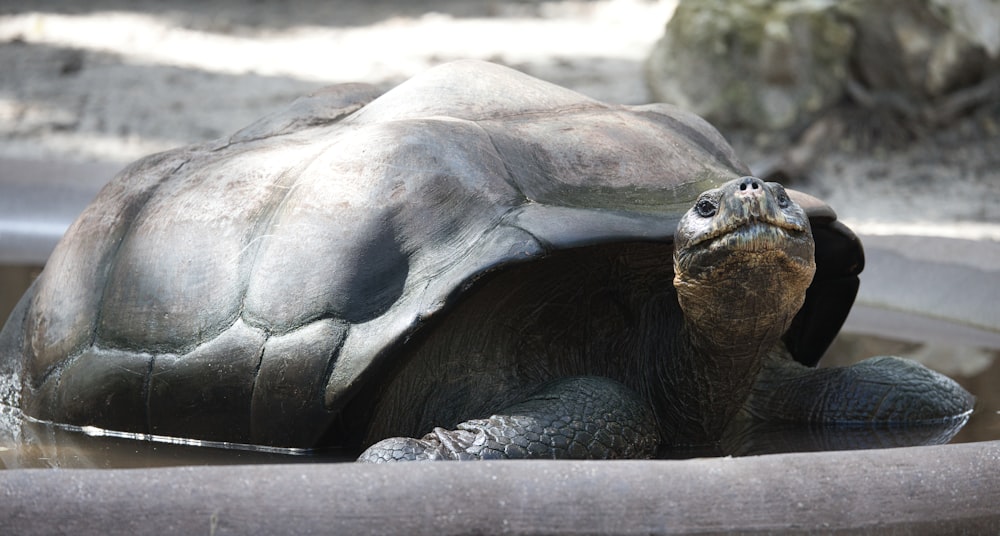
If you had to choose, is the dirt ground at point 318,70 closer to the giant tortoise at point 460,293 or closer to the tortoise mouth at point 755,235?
the giant tortoise at point 460,293

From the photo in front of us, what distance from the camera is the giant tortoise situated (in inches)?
103

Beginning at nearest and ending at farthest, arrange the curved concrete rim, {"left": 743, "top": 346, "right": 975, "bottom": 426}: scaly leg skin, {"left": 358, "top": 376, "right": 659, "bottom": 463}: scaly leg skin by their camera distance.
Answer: the curved concrete rim, {"left": 358, "top": 376, "right": 659, "bottom": 463}: scaly leg skin, {"left": 743, "top": 346, "right": 975, "bottom": 426}: scaly leg skin

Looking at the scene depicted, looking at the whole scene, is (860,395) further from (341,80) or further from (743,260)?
(341,80)

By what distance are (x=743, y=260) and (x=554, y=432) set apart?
1.71 ft

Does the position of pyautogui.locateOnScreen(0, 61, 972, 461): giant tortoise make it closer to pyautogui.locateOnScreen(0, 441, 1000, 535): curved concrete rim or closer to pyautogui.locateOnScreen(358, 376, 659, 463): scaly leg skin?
pyautogui.locateOnScreen(358, 376, 659, 463): scaly leg skin

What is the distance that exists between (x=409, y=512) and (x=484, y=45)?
787cm

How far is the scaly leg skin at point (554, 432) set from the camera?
8.22 feet

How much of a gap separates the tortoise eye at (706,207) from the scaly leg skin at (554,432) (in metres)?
0.45

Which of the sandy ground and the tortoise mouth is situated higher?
the tortoise mouth

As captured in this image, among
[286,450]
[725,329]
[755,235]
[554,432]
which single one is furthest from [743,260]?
[286,450]

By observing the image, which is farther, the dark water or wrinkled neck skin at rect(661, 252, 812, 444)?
the dark water

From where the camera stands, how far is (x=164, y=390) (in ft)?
9.82

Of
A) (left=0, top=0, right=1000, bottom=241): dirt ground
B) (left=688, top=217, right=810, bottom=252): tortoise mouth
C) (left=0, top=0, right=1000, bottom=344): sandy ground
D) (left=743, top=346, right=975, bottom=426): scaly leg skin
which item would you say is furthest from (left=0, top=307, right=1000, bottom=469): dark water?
(left=0, top=0, right=1000, bottom=241): dirt ground

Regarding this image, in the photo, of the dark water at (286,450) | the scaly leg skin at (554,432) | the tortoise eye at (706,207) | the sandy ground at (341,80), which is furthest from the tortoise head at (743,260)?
the sandy ground at (341,80)
